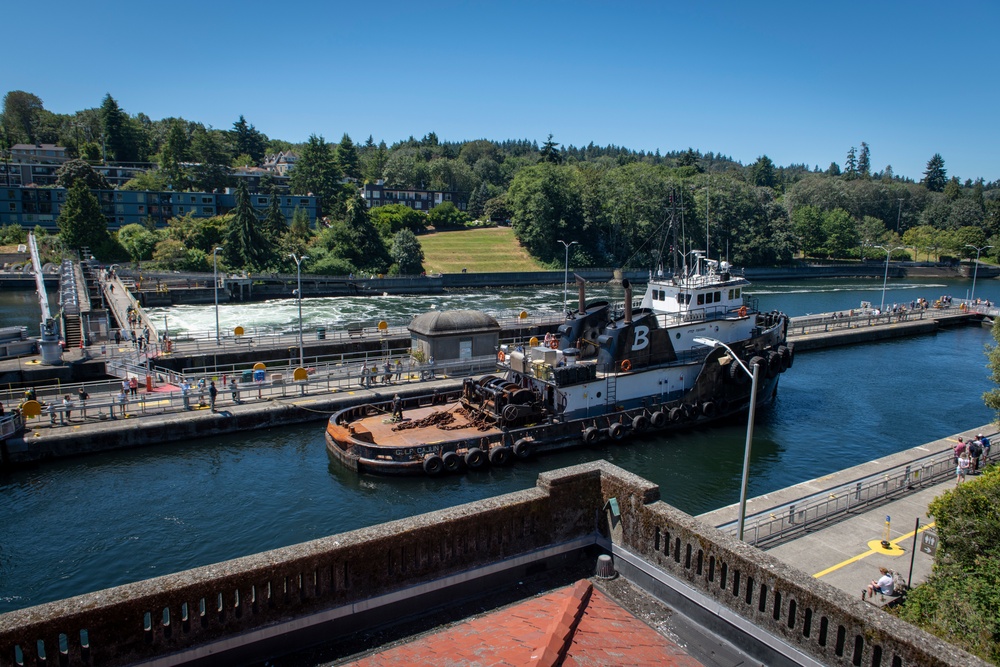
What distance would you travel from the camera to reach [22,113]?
16512 cm

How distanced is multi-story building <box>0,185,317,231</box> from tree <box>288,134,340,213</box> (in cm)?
1211

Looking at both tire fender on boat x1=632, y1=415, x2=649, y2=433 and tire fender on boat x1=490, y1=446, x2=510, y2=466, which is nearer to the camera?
tire fender on boat x1=490, y1=446, x2=510, y2=466

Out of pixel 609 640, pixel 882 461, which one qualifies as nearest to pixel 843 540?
pixel 882 461

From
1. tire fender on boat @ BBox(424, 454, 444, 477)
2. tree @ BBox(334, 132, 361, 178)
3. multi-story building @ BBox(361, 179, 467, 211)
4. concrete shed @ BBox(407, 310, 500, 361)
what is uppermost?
tree @ BBox(334, 132, 361, 178)

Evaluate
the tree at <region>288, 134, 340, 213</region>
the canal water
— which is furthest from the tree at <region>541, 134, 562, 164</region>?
the canal water

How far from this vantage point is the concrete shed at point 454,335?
34.7m

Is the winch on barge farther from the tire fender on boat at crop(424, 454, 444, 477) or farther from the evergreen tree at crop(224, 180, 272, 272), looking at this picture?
the evergreen tree at crop(224, 180, 272, 272)

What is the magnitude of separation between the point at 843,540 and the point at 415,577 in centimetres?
1215

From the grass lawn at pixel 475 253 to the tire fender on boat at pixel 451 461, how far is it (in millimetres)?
69191

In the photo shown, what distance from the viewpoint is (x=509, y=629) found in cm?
819

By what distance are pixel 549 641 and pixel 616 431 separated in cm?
2001

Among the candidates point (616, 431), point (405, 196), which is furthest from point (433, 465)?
point (405, 196)

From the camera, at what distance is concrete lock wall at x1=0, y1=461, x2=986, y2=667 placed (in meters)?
6.84

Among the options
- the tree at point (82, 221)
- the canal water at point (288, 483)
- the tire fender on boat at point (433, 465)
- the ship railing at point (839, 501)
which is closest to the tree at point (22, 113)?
the tree at point (82, 221)
